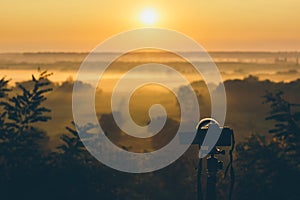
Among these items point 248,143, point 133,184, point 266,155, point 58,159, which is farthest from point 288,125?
point 58,159

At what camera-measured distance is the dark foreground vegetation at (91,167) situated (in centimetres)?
2075

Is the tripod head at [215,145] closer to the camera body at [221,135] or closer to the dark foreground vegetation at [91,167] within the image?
the camera body at [221,135]

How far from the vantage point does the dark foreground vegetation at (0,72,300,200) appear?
20.8 meters

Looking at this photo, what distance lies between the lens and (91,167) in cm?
2245

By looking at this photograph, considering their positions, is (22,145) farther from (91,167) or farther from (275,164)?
(275,164)

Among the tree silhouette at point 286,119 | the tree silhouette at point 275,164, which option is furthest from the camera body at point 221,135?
the tree silhouette at point 286,119

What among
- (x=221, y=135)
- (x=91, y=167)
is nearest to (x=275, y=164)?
(x=91, y=167)

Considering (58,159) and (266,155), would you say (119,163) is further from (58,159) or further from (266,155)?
(266,155)

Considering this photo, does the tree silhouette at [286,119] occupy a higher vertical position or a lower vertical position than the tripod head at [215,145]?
higher

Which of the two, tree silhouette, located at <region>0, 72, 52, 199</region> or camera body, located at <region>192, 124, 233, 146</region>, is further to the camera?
tree silhouette, located at <region>0, 72, 52, 199</region>

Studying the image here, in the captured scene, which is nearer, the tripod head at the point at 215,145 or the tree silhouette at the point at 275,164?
the tripod head at the point at 215,145

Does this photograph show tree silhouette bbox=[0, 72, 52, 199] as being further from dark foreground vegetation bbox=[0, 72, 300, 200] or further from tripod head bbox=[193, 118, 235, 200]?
tripod head bbox=[193, 118, 235, 200]

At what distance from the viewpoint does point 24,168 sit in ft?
69.5

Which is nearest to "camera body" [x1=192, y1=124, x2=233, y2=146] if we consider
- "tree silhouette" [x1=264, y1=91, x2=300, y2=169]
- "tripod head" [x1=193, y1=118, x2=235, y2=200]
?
"tripod head" [x1=193, y1=118, x2=235, y2=200]
